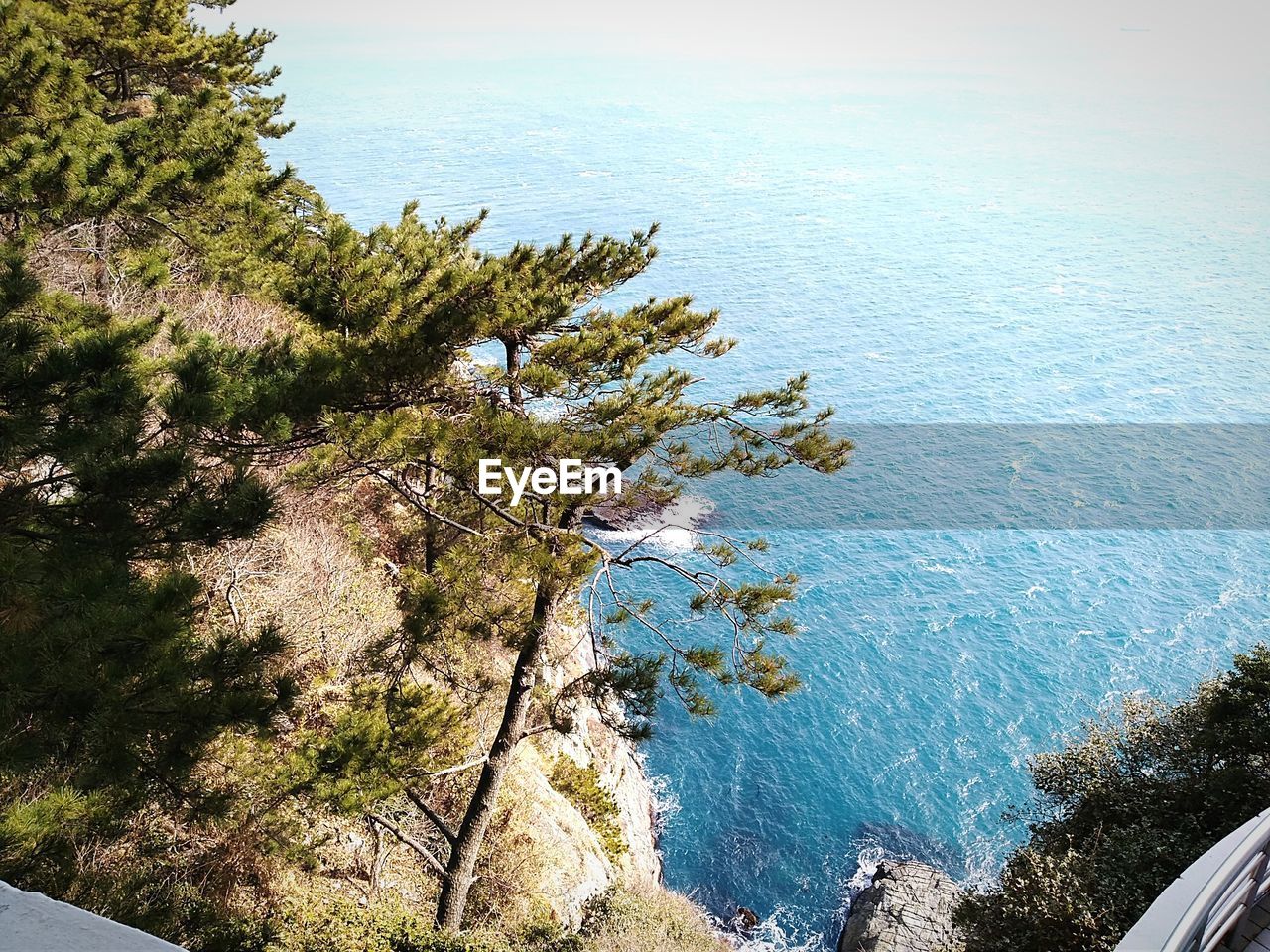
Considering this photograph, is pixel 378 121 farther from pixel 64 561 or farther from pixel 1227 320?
pixel 64 561

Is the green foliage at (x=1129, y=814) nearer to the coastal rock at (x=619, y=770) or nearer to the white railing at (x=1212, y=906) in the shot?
the white railing at (x=1212, y=906)

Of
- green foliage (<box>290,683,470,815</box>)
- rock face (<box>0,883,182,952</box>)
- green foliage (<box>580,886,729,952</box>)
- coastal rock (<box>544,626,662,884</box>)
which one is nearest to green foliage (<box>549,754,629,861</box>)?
coastal rock (<box>544,626,662,884</box>)

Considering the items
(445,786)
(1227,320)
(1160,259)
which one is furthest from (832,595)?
(1160,259)

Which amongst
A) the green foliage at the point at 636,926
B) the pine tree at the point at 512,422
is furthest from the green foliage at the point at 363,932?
the green foliage at the point at 636,926

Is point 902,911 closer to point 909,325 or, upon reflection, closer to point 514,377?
point 514,377

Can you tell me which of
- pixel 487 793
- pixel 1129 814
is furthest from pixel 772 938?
pixel 487 793

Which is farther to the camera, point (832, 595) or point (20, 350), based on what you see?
point (832, 595)

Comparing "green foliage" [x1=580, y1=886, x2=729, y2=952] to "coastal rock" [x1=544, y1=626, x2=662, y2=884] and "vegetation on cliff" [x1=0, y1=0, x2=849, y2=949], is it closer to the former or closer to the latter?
"vegetation on cliff" [x1=0, y1=0, x2=849, y2=949]
